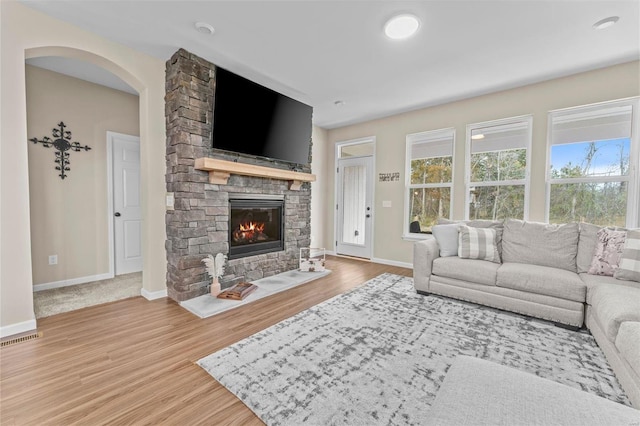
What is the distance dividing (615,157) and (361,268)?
3.43 m

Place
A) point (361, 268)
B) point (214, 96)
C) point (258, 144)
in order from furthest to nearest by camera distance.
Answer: point (361, 268) < point (258, 144) < point (214, 96)

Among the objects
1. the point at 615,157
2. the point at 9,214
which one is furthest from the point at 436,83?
the point at 9,214

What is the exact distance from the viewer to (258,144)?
3404mm

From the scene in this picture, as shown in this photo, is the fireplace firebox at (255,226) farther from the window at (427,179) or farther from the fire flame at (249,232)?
the window at (427,179)

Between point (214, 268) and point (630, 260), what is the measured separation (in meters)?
3.88

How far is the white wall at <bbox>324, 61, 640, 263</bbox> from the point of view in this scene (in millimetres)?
3081

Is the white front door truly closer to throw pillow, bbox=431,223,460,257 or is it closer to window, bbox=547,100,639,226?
throw pillow, bbox=431,223,460,257

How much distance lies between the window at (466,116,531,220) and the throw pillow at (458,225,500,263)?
90cm

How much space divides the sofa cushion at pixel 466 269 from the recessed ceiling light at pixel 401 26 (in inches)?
92.7

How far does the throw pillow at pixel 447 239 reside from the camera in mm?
3213

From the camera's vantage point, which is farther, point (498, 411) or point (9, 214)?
point (9, 214)

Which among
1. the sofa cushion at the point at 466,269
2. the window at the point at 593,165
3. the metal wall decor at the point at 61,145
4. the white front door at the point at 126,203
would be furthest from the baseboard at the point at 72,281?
the window at the point at 593,165

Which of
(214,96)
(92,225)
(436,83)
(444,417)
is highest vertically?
(436,83)

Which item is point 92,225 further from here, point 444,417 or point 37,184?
point 444,417
